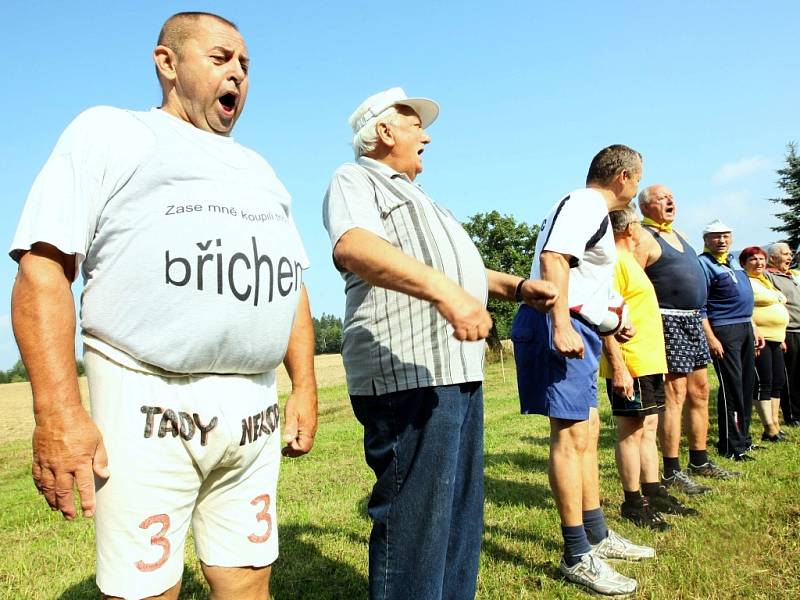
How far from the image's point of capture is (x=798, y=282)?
9.63 metres

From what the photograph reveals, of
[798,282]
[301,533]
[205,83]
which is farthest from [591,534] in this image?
[798,282]

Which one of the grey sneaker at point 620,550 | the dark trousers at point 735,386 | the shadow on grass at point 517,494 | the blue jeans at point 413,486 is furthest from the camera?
the dark trousers at point 735,386

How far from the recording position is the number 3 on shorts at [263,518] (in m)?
2.08

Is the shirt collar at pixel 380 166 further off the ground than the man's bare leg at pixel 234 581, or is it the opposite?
the shirt collar at pixel 380 166

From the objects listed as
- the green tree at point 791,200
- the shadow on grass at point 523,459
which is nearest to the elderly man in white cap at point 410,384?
the shadow on grass at point 523,459

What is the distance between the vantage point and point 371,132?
277cm

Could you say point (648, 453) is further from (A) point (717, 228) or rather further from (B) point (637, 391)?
(A) point (717, 228)

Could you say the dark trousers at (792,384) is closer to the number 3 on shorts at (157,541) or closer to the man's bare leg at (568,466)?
the man's bare leg at (568,466)

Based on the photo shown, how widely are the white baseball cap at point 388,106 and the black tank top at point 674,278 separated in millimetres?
3224

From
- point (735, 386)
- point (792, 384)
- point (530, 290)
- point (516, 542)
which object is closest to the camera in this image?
point (530, 290)

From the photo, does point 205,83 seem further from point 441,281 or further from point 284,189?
point 441,281

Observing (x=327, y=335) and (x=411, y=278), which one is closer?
(x=411, y=278)

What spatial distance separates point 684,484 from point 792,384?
15.6 ft

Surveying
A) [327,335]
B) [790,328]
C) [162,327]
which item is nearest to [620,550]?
[162,327]
